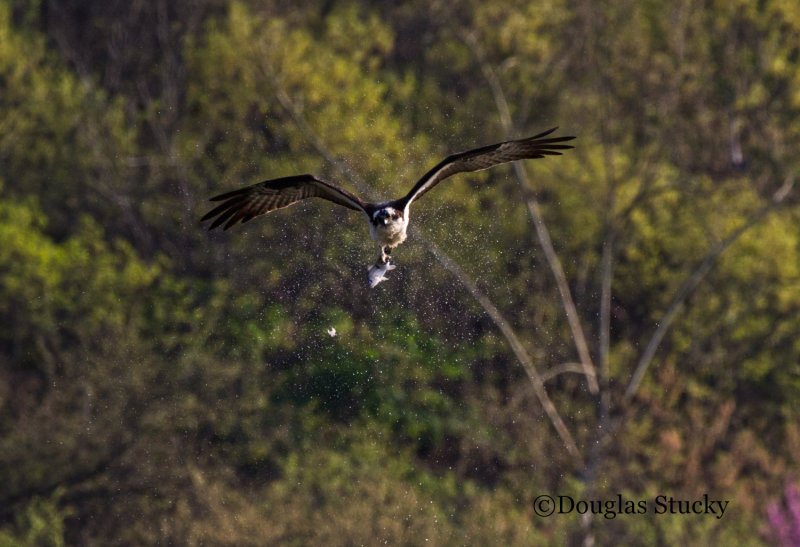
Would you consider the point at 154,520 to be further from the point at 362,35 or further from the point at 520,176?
the point at 362,35

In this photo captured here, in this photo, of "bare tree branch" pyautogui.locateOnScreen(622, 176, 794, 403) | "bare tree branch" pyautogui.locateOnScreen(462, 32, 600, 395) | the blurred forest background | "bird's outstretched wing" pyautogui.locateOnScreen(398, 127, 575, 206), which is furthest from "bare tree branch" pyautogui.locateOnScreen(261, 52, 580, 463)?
"bird's outstretched wing" pyautogui.locateOnScreen(398, 127, 575, 206)

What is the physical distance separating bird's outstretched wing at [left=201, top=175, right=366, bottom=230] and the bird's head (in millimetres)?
186

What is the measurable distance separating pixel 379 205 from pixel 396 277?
25.7 ft

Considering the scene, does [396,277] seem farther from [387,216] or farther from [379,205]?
[387,216]

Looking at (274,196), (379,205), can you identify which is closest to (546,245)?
(379,205)

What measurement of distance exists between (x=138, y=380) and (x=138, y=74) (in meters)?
6.52

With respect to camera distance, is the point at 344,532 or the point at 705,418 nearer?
the point at 344,532

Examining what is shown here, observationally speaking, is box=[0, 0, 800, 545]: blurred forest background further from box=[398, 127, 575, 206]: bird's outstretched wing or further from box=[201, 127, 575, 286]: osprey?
box=[398, 127, 575, 206]: bird's outstretched wing

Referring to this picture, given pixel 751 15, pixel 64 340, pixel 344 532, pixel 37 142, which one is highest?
pixel 751 15

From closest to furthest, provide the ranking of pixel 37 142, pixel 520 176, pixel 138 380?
pixel 138 380 < pixel 520 176 < pixel 37 142

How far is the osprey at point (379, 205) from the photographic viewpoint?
10.4 meters

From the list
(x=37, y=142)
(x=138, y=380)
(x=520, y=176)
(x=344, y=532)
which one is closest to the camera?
(x=344, y=532)

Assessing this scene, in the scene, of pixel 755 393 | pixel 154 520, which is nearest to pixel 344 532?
pixel 154 520

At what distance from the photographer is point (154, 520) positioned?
17.9 metres
